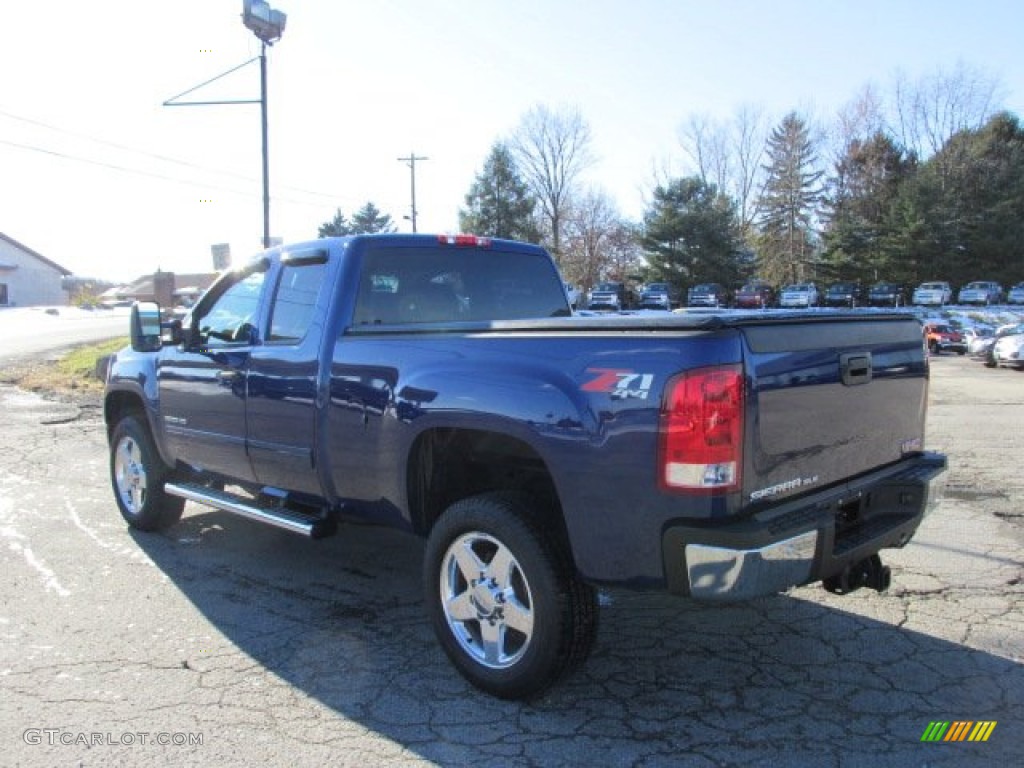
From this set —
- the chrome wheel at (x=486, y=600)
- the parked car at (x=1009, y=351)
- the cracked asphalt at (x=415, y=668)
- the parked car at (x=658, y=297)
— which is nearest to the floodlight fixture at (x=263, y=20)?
the cracked asphalt at (x=415, y=668)

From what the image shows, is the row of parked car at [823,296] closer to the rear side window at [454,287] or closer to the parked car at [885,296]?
the parked car at [885,296]

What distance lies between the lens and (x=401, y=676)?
12.1 feet

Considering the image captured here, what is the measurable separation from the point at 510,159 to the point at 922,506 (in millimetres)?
63918

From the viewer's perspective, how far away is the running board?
4.21 meters

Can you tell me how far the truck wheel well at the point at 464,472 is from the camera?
3582 millimetres

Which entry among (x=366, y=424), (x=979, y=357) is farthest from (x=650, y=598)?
(x=979, y=357)

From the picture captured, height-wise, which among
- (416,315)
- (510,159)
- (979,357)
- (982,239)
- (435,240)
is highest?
(510,159)

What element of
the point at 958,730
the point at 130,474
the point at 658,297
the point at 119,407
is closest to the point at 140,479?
the point at 130,474

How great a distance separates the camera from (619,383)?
2869 mm

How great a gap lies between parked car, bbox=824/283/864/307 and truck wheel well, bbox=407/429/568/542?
160 feet

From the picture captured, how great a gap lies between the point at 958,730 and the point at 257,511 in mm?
3469

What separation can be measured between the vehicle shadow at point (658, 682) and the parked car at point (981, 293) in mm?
51698

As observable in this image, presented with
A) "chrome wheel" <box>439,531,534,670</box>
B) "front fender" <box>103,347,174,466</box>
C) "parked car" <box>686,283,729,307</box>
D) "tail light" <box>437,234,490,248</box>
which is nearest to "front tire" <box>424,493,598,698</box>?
"chrome wheel" <box>439,531,534,670</box>

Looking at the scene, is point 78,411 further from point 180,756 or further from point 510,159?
point 510,159
